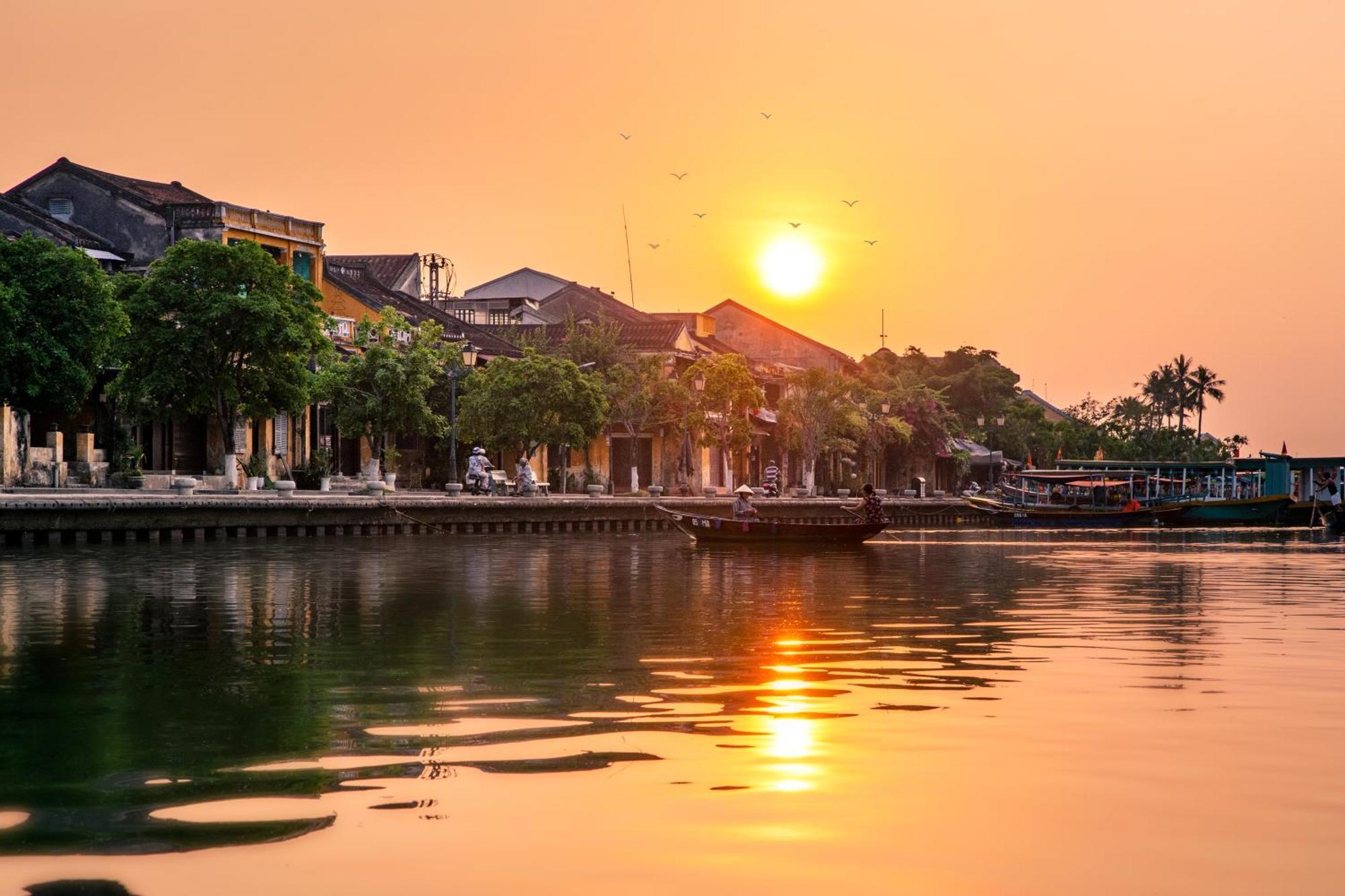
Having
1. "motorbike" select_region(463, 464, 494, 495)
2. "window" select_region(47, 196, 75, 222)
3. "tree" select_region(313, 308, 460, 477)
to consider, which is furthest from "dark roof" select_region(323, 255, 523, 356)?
"window" select_region(47, 196, 75, 222)

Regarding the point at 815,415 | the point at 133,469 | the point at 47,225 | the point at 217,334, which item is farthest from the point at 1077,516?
the point at 47,225

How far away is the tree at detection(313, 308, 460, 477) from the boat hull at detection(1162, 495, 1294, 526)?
34.7m

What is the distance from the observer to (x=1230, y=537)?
59.6 metres

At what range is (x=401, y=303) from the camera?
74625mm

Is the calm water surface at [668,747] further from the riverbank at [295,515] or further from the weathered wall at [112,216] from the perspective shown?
the weathered wall at [112,216]

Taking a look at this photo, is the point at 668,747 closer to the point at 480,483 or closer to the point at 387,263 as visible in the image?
the point at 480,483

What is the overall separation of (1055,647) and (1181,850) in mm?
9840

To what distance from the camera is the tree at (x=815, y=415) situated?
302 feet

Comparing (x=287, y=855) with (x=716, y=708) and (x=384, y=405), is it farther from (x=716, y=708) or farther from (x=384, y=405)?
(x=384, y=405)

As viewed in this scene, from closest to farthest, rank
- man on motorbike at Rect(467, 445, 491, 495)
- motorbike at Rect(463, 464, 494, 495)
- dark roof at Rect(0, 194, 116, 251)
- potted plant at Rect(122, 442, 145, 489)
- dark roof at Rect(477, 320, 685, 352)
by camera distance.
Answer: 1. potted plant at Rect(122, 442, 145, 489)
2. dark roof at Rect(0, 194, 116, 251)
3. man on motorbike at Rect(467, 445, 491, 495)
4. motorbike at Rect(463, 464, 494, 495)
5. dark roof at Rect(477, 320, 685, 352)

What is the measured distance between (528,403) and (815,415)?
103 ft

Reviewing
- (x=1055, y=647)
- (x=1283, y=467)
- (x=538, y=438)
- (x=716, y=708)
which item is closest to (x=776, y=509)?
(x=538, y=438)

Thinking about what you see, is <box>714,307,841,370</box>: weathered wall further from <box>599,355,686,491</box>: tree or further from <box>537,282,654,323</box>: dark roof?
<box>599,355,686,491</box>: tree

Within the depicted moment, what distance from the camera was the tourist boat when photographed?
73375mm
